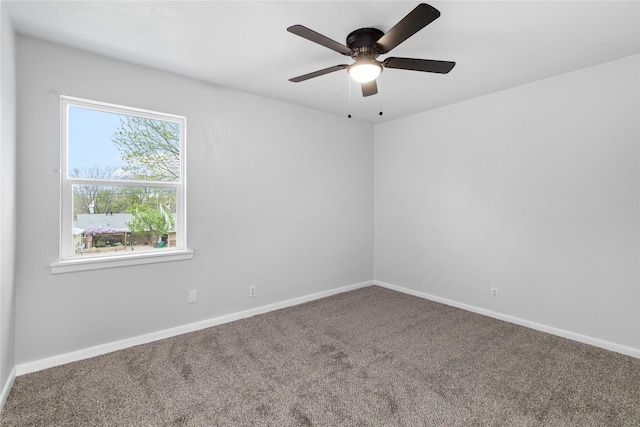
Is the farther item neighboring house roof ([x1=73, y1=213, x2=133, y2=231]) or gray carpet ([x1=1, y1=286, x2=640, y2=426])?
neighboring house roof ([x1=73, y1=213, x2=133, y2=231])

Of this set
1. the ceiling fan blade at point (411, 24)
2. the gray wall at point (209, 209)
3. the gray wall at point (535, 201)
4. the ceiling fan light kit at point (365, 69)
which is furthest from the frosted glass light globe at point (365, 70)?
the gray wall at point (535, 201)

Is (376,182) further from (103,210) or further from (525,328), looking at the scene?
(103,210)

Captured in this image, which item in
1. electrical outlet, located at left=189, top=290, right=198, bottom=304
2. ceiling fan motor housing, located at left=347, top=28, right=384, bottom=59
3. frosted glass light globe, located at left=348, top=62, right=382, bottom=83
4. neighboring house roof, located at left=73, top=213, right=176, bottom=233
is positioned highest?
ceiling fan motor housing, located at left=347, top=28, right=384, bottom=59

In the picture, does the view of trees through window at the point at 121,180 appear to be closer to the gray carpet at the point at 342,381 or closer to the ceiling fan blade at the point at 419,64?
the gray carpet at the point at 342,381

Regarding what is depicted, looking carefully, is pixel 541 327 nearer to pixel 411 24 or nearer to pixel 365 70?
pixel 365 70

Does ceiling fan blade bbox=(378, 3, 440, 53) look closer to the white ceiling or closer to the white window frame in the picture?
the white ceiling

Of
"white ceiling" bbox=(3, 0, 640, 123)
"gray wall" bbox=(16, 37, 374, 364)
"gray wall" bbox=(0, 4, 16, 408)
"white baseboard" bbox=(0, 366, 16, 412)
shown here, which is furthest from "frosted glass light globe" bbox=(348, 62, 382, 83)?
"white baseboard" bbox=(0, 366, 16, 412)

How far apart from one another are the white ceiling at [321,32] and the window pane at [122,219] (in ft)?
3.72

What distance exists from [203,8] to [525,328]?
3871 mm

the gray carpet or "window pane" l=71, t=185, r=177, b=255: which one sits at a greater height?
"window pane" l=71, t=185, r=177, b=255

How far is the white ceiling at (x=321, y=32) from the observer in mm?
1958

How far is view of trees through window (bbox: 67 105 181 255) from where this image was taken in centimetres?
260

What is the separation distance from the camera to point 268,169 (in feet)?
12.0

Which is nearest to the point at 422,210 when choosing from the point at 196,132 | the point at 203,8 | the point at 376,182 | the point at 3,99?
the point at 376,182
